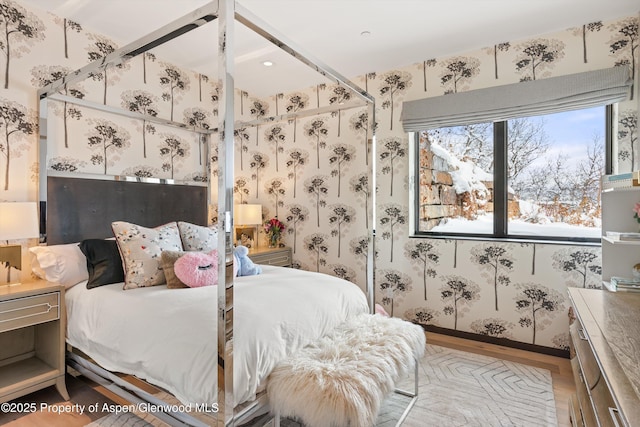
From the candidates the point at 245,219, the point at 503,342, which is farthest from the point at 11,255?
the point at 503,342

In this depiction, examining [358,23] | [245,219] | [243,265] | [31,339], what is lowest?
[31,339]

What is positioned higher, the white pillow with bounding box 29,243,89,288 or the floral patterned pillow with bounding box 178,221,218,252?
the floral patterned pillow with bounding box 178,221,218,252

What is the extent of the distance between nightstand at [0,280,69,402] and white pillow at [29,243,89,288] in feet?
0.28

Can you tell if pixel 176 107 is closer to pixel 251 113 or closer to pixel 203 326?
pixel 251 113

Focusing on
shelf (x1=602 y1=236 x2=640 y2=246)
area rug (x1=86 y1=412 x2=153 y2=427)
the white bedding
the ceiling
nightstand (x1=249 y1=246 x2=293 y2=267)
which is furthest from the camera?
nightstand (x1=249 y1=246 x2=293 y2=267)

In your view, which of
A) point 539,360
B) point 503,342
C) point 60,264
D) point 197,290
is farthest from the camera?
point 503,342

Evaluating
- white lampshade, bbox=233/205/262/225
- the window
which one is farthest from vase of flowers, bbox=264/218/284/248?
the window

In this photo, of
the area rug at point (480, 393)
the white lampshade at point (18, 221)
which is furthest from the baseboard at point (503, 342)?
the white lampshade at point (18, 221)

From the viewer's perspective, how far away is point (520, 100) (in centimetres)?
287

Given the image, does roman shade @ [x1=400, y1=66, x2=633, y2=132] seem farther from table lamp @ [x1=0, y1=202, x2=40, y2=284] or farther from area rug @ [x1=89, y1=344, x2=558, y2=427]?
table lamp @ [x1=0, y1=202, x2=40, y2=284]

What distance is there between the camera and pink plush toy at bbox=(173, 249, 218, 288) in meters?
2.19

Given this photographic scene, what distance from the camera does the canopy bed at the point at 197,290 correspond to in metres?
1.36

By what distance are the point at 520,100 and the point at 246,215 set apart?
9.28 ft

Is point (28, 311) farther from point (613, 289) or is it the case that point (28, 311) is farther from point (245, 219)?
point (613, 289)
